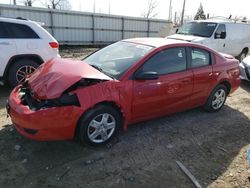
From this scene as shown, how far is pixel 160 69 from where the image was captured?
4074mm

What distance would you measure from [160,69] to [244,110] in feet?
8.90

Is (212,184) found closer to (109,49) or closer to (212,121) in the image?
(212,121)

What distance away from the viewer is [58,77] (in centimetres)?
343

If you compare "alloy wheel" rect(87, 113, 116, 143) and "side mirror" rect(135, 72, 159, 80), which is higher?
"side mirror" rect(135, 72, 159, 80)

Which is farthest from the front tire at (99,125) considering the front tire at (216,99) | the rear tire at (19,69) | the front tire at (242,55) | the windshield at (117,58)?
the front tire at (242,55)

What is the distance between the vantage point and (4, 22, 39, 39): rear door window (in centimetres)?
592

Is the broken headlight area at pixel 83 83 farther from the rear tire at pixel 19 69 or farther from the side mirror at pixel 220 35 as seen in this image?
the side mirror at pixel 220 35

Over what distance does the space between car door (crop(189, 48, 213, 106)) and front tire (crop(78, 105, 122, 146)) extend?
1.73 metres

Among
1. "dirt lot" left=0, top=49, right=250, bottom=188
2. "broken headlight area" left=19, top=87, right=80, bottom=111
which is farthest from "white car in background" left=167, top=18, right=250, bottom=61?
"broken headlight area" left=19, top=87, right=80, bottom=111

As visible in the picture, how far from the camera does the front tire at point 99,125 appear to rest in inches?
134

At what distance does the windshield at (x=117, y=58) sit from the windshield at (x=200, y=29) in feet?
21.0

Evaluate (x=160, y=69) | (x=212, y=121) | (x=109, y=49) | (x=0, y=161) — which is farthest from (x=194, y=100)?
(x=0, y=161)

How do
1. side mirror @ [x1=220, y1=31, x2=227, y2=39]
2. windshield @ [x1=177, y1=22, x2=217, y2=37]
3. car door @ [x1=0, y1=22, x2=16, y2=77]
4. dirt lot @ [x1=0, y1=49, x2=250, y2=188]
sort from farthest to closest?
side mirror @ [x1=220, y1=31, x2=227, y2=39], windshield @ [x1=177, y1=22, x2=217, y2=37], car door @ [x1=0, y1=22, x2=16, y2=77], dirt lot @ [x1=0, y1=49, x2=250, y2=188]

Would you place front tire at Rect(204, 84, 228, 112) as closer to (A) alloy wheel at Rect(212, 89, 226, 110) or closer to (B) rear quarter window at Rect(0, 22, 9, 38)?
(A) alloy wheel at Rect(212, 89, 226, 110)
